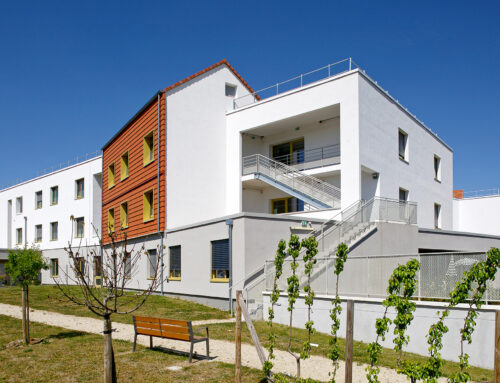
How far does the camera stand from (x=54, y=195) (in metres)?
38.5

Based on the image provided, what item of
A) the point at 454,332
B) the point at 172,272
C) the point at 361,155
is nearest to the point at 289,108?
the point at 361,155

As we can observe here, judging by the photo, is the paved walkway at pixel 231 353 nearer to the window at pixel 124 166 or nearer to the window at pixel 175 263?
the window at pixel 175 263

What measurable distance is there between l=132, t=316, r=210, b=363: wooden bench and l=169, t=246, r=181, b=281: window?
32.7ft

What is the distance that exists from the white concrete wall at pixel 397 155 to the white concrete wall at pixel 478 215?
7339 mm

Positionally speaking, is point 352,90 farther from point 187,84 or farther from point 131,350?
point 131,350

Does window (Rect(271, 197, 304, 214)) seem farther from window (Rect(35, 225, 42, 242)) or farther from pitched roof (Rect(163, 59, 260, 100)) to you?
window (Rect(35, 225, 42, 242))

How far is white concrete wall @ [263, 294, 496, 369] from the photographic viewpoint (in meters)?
9.23

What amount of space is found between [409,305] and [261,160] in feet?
62.8

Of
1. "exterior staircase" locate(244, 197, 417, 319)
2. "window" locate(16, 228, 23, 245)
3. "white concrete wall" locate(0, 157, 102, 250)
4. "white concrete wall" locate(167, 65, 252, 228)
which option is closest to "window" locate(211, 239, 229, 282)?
"exterior staircase" locate(244, 197, 417, 319)

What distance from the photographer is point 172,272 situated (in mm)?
20203

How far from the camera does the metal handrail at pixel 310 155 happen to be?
22.7m

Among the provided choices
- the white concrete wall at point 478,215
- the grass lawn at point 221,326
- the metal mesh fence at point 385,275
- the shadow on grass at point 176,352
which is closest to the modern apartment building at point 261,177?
the grass lawn at point 221,326

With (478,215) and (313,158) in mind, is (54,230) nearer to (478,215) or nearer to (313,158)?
(313,158)

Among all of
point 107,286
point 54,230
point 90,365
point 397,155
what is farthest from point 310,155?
point 54,230
